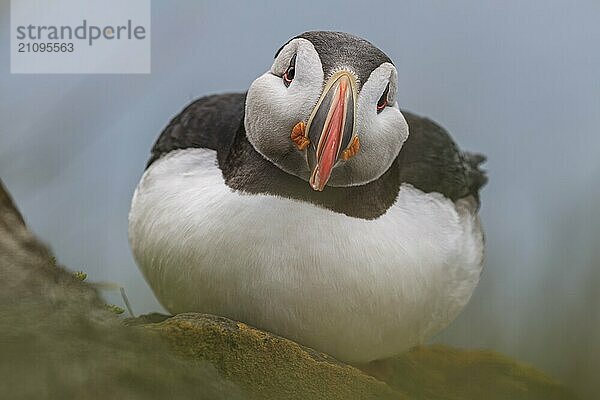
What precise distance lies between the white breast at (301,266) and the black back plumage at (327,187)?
25 millimetres

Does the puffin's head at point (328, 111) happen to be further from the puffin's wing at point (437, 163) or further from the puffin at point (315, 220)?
the puffin's wing at point (437, 163)

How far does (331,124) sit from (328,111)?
3 cm

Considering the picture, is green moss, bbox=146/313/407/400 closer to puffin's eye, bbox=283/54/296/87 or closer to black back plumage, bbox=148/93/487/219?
black back plumage, bbox=148/93/487/219

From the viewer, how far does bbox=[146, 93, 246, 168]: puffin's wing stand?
1.75 meters

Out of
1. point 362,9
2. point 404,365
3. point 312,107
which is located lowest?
point 404,365

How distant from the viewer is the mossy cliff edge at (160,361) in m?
0.85

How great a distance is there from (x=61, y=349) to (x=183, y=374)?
6.4 inches

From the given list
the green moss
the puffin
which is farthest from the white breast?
the green moss

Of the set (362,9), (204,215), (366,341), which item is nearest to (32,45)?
(204,215)

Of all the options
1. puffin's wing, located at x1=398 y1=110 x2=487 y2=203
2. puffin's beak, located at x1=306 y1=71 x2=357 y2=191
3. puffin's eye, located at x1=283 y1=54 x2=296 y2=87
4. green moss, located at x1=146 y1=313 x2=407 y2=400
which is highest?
puffin's eye, located at x1=283 y1=54 x2=296 y2=87

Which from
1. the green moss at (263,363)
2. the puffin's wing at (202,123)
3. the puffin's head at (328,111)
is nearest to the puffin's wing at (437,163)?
the puffin's head at (328,111)

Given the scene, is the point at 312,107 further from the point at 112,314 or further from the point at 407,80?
the point at 112,314

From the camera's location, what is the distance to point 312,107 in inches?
50.5

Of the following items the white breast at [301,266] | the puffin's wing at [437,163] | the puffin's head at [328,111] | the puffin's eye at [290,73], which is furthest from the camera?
the puffin's wing at [437,163]
